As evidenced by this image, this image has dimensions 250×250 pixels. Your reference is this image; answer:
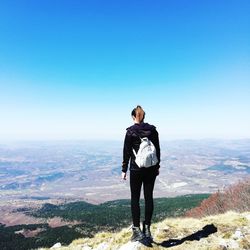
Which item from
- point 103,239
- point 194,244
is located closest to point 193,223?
point 194,244

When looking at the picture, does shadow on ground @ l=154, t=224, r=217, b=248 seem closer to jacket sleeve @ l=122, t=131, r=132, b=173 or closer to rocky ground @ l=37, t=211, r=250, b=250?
rocky ground @ l=37, t=211, r=250, b=250

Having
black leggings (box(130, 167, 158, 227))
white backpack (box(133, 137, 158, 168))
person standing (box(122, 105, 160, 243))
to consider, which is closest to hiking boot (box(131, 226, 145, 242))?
person standing (box(122, 105, 160, 243))

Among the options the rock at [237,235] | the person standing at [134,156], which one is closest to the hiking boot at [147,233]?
the person standing at [134,156]

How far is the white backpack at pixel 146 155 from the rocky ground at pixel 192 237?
2313 mm

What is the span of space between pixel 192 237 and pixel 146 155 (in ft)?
10.9

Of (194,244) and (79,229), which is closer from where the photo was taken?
(194,244)

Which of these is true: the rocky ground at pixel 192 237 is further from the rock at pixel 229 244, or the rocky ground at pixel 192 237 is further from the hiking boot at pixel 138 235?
the hiking boot at pixel 138 235

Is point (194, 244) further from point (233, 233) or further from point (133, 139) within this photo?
point (133, 139)

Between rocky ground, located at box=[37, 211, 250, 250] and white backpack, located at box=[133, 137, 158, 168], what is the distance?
231cm

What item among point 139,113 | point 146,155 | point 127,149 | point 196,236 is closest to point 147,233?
point 196,236

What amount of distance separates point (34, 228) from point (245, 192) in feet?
350

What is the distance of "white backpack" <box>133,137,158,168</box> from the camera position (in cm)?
776

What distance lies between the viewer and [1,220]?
188375 millimetres

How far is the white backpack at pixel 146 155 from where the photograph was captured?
7.76 meters
